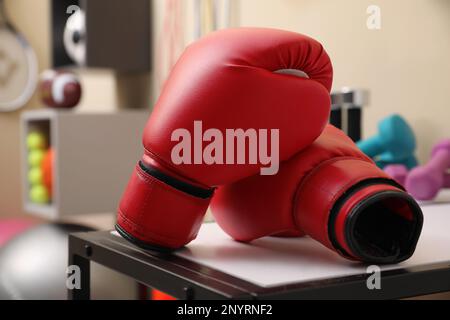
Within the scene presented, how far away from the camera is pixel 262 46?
2.17 feet

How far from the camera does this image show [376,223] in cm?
69

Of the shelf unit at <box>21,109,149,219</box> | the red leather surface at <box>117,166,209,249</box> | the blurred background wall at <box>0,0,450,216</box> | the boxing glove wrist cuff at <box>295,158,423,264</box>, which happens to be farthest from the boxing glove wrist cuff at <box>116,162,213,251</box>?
the shelf unit at <box>21,109,149,219</box>

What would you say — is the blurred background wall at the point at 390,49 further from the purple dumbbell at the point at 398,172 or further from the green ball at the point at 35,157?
the green ball at the point at 35,157

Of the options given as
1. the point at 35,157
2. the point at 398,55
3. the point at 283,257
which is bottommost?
the point at 35,157

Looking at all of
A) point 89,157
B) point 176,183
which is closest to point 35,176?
point 89,157

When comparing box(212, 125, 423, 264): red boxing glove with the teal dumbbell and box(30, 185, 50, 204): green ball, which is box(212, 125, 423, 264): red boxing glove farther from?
box(30, 185, 50, 204): green ball

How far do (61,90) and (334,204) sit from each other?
160 cm

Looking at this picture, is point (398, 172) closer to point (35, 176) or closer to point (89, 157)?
point (89, 157)

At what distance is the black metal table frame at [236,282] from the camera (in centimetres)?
56

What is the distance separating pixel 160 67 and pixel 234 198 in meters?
1.45

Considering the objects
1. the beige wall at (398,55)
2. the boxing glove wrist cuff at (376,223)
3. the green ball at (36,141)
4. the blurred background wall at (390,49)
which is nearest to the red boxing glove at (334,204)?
the boxing glove wrist cuff at (376,223)

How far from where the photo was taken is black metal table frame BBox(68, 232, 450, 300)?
561 mm

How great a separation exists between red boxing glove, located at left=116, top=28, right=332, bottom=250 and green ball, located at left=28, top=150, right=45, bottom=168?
1.53m
